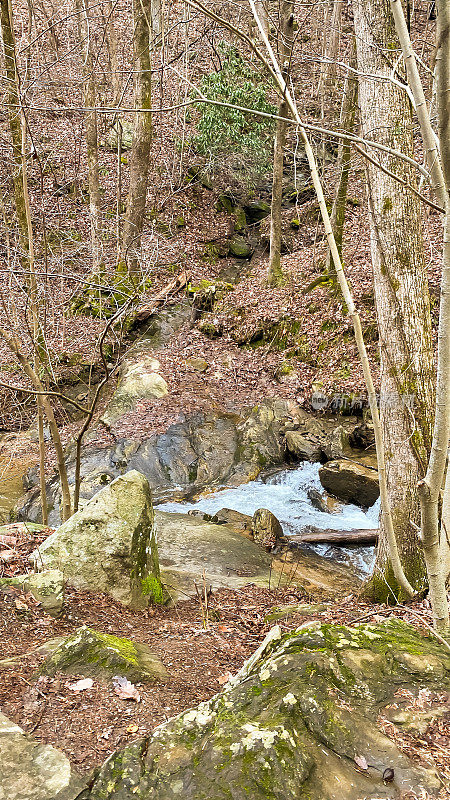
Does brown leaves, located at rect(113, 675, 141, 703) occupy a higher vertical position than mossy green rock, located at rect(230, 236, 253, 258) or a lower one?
lower

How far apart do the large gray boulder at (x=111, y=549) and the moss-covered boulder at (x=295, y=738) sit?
72.5 inches

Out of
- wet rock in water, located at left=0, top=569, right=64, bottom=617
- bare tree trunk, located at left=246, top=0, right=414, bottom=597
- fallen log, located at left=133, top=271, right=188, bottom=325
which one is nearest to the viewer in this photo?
bare tree trunk, located at left=246, top=0, right=414, bottom=597

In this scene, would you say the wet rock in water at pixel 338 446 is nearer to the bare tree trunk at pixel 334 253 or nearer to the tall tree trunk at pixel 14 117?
the tall tree trunk at pixel 14 117

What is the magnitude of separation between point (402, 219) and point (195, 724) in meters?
3.40

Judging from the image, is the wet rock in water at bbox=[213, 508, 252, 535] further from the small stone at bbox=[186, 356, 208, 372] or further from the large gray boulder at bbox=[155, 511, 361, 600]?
the small stone at bbox=[186, 356, 208, 372]

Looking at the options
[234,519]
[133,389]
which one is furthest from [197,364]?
[234,519]

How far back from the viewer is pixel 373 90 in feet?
12.3

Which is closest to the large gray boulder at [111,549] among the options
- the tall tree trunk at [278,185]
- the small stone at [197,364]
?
the small stone at [197,364]

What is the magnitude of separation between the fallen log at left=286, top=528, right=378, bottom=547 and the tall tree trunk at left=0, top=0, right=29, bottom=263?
4917 millimetres

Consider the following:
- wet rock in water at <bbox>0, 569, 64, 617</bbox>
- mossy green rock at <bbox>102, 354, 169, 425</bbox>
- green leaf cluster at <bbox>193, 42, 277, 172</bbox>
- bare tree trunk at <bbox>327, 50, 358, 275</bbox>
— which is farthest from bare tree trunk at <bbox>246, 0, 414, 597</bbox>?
green leaf cluster at <bbox>193, 42, 277, 172</bbox>

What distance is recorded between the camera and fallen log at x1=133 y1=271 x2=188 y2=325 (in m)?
12.9

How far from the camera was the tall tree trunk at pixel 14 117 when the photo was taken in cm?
475

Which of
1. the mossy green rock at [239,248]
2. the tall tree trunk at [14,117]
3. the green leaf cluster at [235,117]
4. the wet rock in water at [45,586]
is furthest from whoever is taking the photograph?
the mossy green rock at [239,248]

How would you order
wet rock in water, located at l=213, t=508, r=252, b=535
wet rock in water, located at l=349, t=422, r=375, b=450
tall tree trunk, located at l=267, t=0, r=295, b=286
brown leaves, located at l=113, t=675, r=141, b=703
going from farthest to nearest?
tall tree trunk, located at l=267, t=0, r=295, b=286 → wet rock in water, located at l=349, t=422, r=375, b=450 → wet rock in water, located at l=213, t=508, r=252, b=535 → brown leaves, located at l=113, t=675, r=141, b=703
